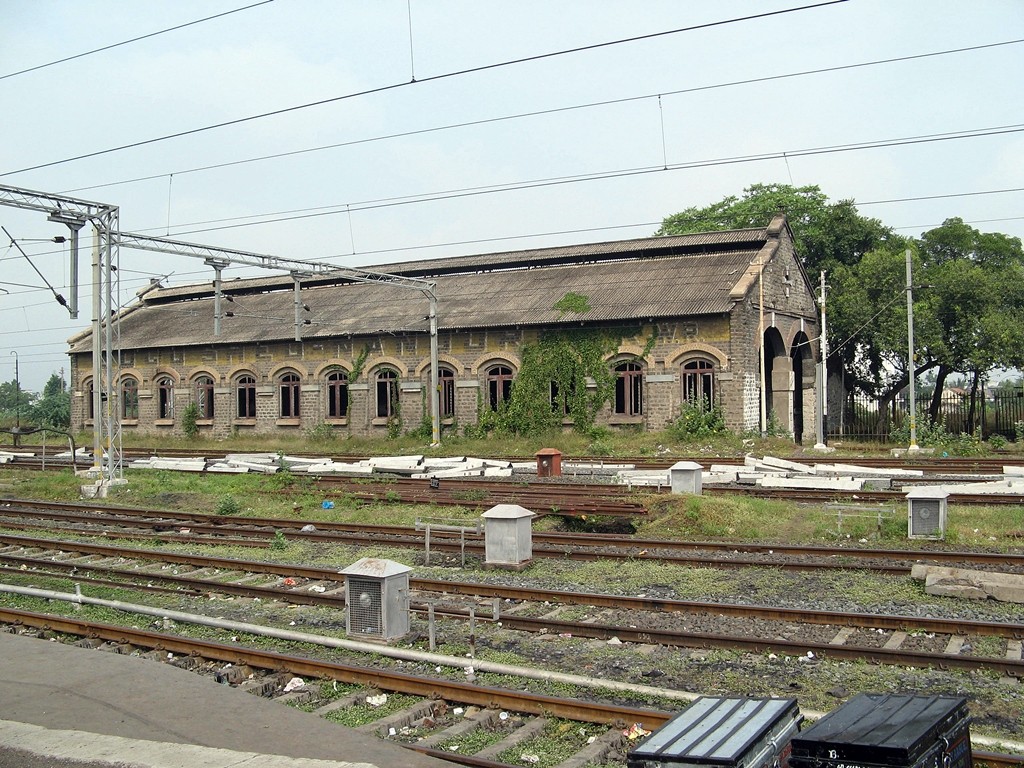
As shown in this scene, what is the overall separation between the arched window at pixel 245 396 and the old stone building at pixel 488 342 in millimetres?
58

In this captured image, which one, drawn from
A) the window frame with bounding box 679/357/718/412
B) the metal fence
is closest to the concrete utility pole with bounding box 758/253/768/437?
the window frame with bounding box 679/357/718/412

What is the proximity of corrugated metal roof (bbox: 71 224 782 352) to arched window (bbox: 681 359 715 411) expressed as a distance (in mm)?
1803

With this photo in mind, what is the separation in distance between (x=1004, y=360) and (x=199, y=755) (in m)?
33.4

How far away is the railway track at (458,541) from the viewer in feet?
38.6

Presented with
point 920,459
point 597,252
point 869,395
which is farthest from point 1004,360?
point 597,252

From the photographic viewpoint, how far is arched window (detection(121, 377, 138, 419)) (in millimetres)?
40844

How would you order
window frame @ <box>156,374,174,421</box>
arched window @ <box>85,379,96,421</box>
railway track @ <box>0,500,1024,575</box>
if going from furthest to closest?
arched window @ <box>85,379,96,421</box>
window frame @ <box>156,374,174,421</box>
railway track @ <box>0,500,1024,575</box>

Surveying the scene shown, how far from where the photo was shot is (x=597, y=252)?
114ft

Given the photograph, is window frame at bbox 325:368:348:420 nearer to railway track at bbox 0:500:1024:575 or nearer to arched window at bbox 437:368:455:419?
arched window at bbox 437:368:455:419

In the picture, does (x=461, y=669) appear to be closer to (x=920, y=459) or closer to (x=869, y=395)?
(x=920, y=459)

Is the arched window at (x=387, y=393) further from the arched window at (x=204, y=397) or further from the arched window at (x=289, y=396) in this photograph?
the arched window at (x=204, y=397)

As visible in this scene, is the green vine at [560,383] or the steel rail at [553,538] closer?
the steel rail at [553,538]

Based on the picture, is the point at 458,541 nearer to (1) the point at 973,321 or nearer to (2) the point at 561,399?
(2) the point at 561,399

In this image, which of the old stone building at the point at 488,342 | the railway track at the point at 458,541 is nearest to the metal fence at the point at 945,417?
the old stone building at the point at 488,342
